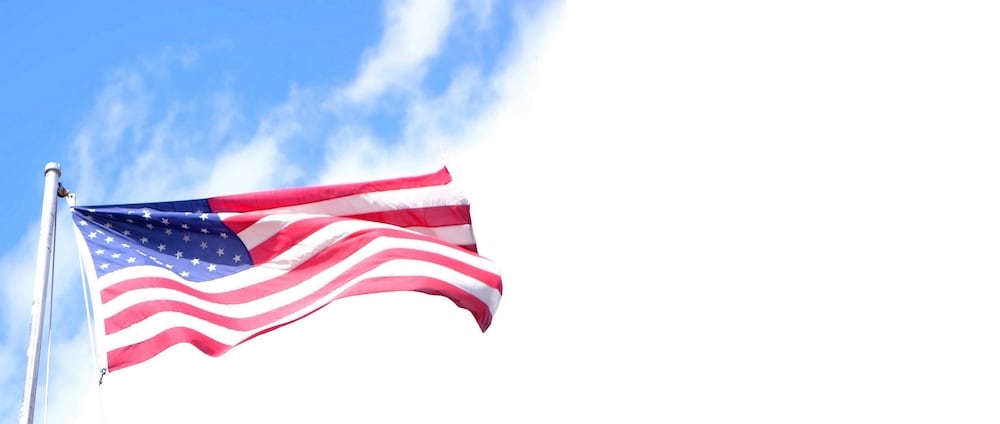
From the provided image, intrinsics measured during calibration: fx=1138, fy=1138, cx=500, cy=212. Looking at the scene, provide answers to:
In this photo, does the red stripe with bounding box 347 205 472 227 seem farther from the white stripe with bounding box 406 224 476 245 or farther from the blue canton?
the blue canton

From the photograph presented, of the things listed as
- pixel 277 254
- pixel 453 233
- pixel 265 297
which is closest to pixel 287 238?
pixel 277 254

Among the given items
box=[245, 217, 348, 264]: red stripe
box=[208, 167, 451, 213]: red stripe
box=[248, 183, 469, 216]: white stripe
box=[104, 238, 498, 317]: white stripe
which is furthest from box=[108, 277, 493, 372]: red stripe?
box=[208, 167, 451, 213]: red stripe

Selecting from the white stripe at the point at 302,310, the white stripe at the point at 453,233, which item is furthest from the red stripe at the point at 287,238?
the white stripe at the point at 453,233

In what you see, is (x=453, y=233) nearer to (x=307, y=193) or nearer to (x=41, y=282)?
(x=307, y=193)

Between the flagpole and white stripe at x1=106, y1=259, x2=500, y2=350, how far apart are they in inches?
28.8

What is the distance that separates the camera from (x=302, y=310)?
12.7 m

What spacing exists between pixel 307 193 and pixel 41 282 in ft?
11.8

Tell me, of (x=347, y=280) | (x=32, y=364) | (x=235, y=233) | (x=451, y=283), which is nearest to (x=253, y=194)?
(x=235, y=233)

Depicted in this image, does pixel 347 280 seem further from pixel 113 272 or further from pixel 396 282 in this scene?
pixel 113 272

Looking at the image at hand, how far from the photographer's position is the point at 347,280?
42.9 feet

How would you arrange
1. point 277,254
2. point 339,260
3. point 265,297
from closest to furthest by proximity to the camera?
point 265,297 < point 339,260 < point 277,254

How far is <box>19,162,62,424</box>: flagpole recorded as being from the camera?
32.6ft

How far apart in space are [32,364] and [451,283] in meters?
4.73

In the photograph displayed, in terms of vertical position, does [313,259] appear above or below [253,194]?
below
